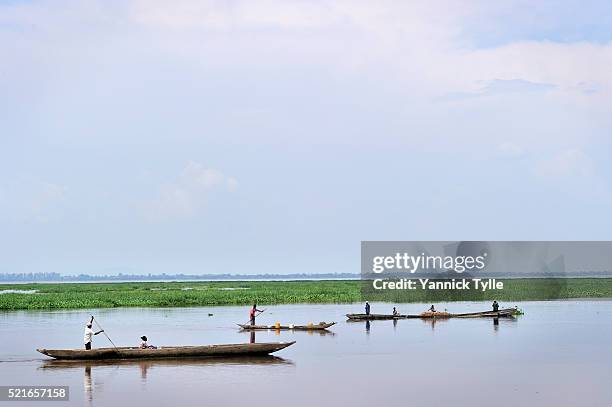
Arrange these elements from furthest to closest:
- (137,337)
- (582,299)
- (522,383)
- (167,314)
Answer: (582,299)
(167,314)
(137,337)
(522,383)

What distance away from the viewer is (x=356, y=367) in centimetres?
3025

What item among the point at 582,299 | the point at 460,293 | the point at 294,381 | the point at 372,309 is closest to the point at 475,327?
the point at 372,309

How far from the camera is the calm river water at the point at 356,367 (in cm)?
2428

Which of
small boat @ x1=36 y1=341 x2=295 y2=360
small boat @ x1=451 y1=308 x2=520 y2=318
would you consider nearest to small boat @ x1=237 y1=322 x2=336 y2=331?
small boat @ x1=451 y1=308 x2=520 y2=318

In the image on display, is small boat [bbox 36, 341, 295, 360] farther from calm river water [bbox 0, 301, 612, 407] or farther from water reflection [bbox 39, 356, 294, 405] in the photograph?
calm river water [bbox 0, 301, 612, 407]

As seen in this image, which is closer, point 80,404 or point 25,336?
point 80,404

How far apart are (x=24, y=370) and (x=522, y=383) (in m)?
17.4

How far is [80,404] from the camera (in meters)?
23.9

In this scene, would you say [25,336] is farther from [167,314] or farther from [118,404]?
[118,404]

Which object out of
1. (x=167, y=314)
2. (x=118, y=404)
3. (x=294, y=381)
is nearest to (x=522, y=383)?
(x=294, y=381)

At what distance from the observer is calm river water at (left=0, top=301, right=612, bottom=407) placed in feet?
79.7

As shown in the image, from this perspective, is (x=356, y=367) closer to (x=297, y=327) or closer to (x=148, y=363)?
(x=148, y=363)

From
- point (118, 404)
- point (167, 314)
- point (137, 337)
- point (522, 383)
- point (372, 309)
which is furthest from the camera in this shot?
point (372, 309)

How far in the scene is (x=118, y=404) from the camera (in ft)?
78.1
